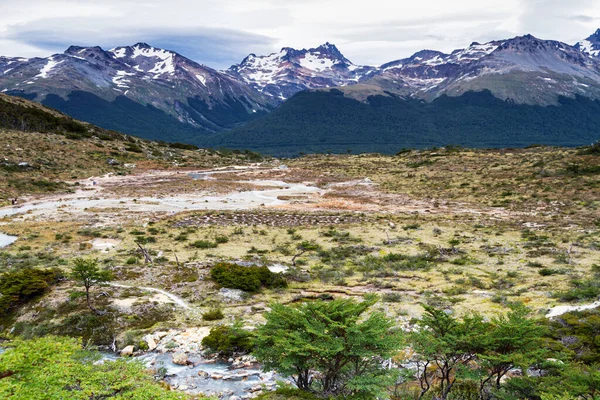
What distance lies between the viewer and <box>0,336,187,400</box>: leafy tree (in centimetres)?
652

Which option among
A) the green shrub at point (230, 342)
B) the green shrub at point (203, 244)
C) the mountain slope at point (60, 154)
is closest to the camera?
the green shrub at point (230, 342)

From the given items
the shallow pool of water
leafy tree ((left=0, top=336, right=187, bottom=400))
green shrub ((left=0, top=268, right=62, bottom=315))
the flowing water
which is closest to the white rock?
the flowing water

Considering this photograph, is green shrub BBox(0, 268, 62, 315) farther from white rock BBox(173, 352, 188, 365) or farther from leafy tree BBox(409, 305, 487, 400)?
leafy tree BBox(409, 305, 487, 400)

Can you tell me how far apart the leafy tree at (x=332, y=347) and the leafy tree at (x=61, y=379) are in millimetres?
2234

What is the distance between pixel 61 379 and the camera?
6996 mm

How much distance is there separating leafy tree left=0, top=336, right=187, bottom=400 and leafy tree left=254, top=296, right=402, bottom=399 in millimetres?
2234

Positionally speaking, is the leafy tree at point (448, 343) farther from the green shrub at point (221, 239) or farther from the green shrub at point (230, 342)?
the green shrub at point (221, 239)

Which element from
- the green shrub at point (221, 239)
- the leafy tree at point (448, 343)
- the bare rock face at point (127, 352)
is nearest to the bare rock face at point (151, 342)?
the bare rock face at point (127, 352)

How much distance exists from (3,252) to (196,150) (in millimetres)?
80863

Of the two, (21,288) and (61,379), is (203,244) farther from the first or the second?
(61,379)

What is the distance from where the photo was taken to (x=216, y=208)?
131 feet

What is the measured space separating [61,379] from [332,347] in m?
4.92

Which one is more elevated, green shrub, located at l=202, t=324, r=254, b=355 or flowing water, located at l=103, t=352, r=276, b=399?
green shrub, located at l=202, t=324, r=254, b=355

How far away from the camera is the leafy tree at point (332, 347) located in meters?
7.74
